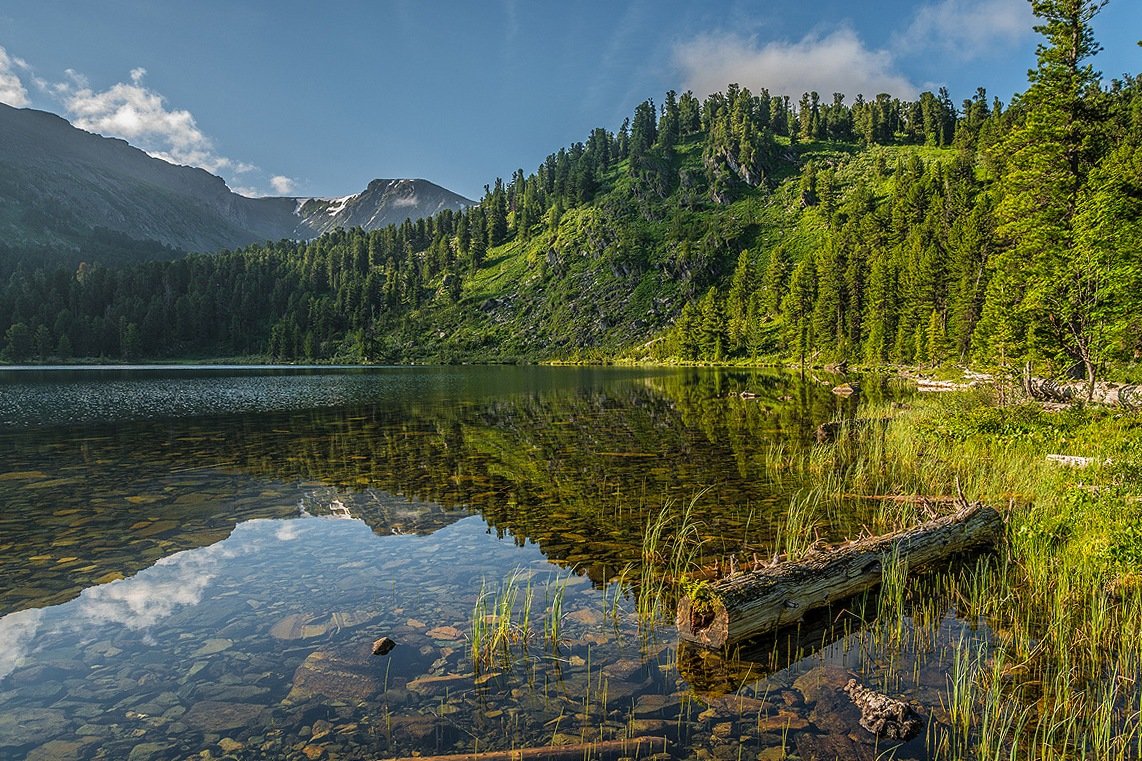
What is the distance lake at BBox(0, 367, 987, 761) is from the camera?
7.99 metres

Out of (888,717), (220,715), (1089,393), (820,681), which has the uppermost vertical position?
(1089,393)

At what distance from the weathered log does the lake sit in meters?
0.39

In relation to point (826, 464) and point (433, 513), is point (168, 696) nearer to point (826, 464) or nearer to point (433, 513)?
point (433, 513)

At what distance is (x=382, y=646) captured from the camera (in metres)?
10.2

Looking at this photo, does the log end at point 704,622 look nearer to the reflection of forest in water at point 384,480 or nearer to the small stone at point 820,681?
the small stone at point 820,681

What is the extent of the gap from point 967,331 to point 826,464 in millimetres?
87449

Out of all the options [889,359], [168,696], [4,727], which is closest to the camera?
[4,727]

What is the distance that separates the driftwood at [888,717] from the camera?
7.58 meters

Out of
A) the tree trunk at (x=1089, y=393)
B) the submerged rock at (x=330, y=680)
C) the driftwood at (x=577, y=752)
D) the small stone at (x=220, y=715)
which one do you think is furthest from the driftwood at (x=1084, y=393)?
the small stone at (x=220, y=715)

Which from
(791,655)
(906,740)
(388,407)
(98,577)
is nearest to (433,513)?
(98,577)

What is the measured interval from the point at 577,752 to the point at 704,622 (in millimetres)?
3688

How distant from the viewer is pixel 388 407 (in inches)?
2226

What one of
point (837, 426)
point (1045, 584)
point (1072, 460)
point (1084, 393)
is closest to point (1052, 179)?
point (1084, 393)

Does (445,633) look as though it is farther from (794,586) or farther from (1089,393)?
(1089,393)
